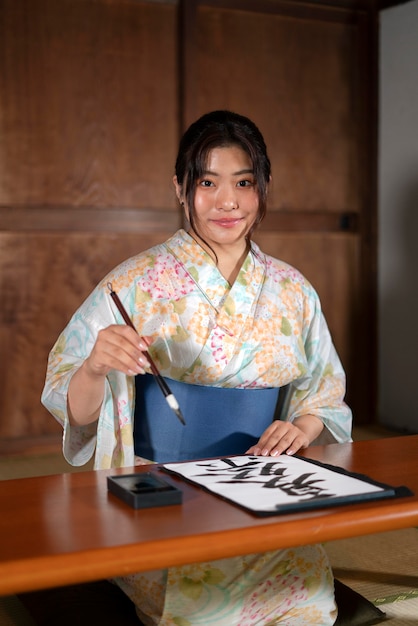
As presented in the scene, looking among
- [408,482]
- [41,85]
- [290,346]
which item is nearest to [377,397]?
[41,85]

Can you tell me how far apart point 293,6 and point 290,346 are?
10.4 feet

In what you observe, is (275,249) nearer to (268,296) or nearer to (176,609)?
(268,296)

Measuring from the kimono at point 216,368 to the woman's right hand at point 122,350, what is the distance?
31 cm

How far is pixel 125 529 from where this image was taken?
117 centimetres

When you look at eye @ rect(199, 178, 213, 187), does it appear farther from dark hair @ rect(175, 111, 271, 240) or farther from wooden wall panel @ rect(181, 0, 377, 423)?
wooden wall panel @ rect(181, 0, 377, 423)

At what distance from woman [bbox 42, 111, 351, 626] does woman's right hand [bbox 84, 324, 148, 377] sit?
10.6 inches

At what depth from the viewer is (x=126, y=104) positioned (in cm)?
435

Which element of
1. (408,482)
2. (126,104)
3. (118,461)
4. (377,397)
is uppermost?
(126,104)

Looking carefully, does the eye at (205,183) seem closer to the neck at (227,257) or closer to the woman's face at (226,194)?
the woman's face at (226,194)

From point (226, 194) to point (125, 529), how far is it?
3.60 feet

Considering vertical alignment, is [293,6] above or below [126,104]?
above

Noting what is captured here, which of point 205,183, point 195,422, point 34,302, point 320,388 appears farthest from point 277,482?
point 34,302

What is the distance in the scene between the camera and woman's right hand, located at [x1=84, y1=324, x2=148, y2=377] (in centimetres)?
153

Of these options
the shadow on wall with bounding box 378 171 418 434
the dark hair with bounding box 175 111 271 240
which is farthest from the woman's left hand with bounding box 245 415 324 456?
the shadow on wall with bounding box 378 171 418 434
